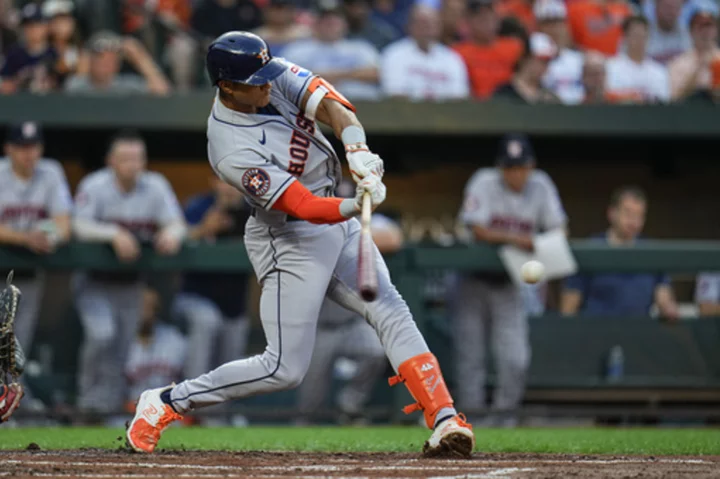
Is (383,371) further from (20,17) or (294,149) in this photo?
(20,17)

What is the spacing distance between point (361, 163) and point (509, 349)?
326 cm

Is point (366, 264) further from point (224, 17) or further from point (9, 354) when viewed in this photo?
point (224, 17)

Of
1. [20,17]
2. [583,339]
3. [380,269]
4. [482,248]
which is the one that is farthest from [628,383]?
[20,17]

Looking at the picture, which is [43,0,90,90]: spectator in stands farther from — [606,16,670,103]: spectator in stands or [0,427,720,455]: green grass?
[606,16,670,103]: spectator in stands

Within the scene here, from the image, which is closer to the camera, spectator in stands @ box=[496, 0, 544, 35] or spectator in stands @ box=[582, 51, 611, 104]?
spectator in stands @ box=[582, 51, 611, 104]

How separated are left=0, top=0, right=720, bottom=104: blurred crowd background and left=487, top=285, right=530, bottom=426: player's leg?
2746 mm

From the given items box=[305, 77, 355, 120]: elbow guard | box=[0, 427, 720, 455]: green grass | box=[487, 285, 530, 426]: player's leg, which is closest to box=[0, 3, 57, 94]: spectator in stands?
box=[0, 427, 720, 455]: green grass

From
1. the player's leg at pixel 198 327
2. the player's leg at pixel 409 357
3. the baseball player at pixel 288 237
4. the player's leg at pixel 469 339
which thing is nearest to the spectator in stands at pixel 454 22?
the player's leg at pixel 469 339

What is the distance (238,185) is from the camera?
4125 millimetres

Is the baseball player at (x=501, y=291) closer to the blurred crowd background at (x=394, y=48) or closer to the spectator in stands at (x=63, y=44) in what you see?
the blurred crowd background at (x=394, y=48)

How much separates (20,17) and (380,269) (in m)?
6.28

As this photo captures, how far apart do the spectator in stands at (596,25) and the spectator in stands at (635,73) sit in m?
0.50

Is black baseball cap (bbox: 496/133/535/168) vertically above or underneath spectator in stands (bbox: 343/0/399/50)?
underneath

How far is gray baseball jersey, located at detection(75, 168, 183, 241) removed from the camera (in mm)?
7348
